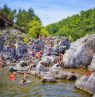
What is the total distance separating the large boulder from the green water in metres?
14.6

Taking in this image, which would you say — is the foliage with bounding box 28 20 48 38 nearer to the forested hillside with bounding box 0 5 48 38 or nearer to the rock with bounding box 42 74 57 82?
the forested hillside with bounding box 0 5 48 38

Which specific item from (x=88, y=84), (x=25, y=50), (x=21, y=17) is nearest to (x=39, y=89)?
(x=88, y=84)

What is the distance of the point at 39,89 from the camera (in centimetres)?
4328

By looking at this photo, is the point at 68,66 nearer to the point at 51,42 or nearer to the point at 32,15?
the point at 51,42

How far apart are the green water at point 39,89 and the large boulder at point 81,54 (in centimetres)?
1458

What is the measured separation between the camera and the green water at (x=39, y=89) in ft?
129

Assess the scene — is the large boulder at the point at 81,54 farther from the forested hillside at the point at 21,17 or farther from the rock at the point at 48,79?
the forested hillside at the point at 21,17

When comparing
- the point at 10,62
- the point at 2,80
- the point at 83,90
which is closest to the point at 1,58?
the point at 10,62

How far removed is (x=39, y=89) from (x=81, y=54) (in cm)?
2097

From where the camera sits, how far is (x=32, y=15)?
5876 inches

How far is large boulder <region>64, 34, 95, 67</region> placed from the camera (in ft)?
202

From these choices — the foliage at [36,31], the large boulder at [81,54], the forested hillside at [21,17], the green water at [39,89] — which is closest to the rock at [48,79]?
the green water at [39,89]

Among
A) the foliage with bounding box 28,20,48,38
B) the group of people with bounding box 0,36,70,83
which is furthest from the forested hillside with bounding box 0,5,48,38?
the group of people with bounding box 0,36,70,83

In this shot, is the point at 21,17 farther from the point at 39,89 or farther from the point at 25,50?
the point at 39,89
